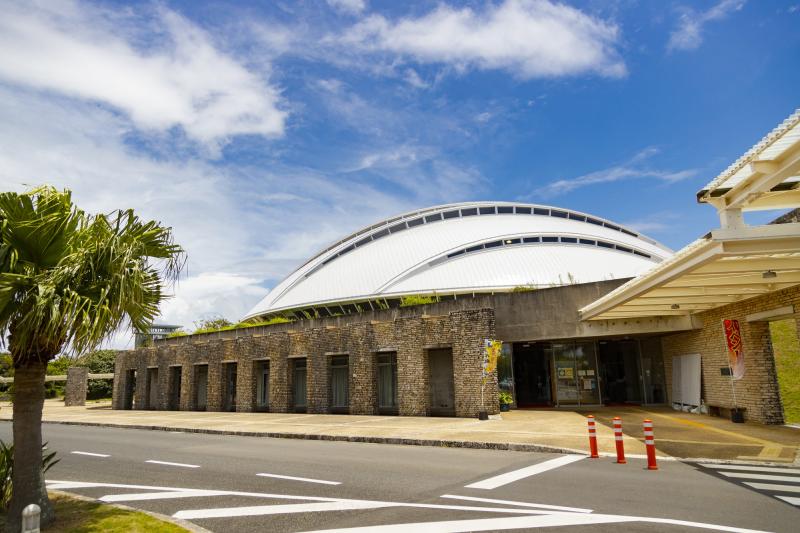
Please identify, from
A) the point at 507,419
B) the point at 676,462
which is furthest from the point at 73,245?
the point at 507,419

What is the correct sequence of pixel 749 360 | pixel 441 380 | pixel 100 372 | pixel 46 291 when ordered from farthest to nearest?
pixel 100 372 → pixel 441 380 → pixel 749 360 → pixel 46 291

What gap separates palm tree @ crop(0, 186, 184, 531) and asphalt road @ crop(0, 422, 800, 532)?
7.62 ft

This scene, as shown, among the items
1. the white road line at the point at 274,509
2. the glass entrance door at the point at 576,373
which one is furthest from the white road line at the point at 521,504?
the glass entrance door at the point at 576,373

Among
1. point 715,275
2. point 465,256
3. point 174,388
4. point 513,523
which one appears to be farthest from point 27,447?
point 174,388

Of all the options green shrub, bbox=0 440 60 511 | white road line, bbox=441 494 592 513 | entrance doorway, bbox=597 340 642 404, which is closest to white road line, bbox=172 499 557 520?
white road line, bbox=441 494 592 513

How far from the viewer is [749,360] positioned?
16.3m

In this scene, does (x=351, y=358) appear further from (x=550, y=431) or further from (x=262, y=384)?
(x=550, y=431)

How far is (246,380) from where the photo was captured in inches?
1141

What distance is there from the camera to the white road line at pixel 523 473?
894 centimetres

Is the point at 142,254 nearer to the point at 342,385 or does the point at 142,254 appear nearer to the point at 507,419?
the point at 507,419

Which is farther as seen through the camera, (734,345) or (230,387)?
(230,387)

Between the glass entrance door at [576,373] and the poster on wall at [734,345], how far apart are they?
24.8ft

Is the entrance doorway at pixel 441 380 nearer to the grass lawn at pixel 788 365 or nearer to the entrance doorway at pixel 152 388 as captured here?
the grass lawn at pixel 788 365

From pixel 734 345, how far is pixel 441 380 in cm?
1104
